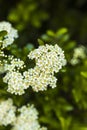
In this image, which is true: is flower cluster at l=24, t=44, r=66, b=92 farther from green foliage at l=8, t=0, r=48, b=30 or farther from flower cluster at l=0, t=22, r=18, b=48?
green foliage at l=8, t=0, r=48, b=30

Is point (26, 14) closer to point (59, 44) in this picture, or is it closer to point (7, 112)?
point (59, 44)

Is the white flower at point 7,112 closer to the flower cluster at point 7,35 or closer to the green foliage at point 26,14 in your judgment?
the flower cluster at point 7,35

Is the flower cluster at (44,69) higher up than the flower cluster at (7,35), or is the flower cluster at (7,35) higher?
the flower cluster at (7,35)

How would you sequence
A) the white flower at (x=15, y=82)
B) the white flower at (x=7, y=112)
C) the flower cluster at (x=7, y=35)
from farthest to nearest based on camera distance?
1. the white flower at (x=7, y=112)
2. the flower cluster at (x=7, y=35)
3. the white flower at (x=15, y=82)

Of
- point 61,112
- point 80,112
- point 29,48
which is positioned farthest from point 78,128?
point 29,48

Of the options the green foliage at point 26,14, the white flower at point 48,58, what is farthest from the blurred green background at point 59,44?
the white flower at point 48,58

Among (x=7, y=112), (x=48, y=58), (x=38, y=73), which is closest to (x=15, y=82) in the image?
(x=38, y=73)

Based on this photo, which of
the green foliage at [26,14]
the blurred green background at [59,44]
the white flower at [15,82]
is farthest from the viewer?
the green foliage at [26,14]

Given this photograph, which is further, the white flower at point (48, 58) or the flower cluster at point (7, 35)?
the flower cluster at point (7, 35)
